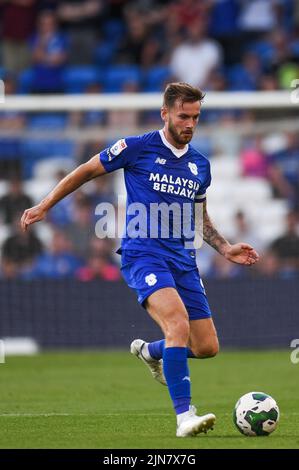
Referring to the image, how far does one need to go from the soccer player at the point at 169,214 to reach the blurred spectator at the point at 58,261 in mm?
7449

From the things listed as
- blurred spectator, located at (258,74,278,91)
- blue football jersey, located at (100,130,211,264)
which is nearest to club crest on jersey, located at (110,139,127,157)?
blue football jersey, located at (100,130,211,264)

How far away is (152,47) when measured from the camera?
20.3 meters

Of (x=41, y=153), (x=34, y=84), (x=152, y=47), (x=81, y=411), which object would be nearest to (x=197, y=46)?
(x=152, y=47)

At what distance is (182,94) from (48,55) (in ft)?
38.4

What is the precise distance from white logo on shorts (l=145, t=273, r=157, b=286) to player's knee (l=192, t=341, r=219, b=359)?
1.02m

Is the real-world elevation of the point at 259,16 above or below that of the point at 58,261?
above

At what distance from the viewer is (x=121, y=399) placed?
11.2 metres

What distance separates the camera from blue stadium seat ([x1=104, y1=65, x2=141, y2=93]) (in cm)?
1978

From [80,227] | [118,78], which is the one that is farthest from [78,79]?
[80,227]

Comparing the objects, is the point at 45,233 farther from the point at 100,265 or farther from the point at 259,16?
the point at 259,16

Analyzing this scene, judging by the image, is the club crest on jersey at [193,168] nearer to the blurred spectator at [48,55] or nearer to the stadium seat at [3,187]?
the stadium seat at [3,187]

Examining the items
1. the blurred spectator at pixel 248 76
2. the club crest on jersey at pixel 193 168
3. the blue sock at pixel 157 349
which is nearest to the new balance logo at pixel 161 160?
the club crest on jersey at pixel 193 168
